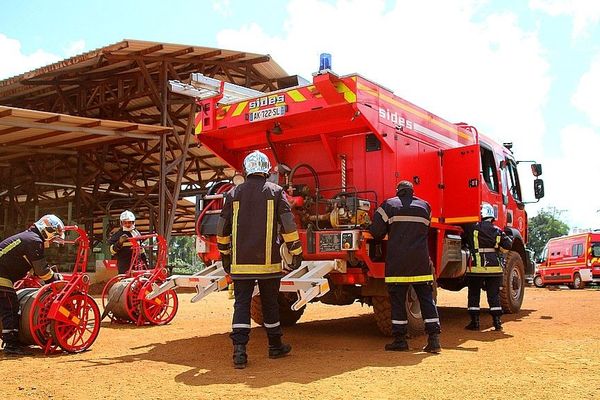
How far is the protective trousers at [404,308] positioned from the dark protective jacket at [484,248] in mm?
2015

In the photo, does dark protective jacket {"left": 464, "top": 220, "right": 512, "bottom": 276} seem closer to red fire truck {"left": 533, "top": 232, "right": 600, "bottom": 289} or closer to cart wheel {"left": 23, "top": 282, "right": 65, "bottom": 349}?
cart wheel {"left": 23, "top": 282, "right": 65, "bottom": 349}

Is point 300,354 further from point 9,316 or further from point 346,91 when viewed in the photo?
point 9,316

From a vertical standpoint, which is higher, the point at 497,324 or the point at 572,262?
the point at 572,262

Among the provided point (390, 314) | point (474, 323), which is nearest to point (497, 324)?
point (474, 323)

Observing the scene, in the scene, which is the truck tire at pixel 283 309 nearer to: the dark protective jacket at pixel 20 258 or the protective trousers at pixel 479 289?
the protective trousers at pixel 479 289

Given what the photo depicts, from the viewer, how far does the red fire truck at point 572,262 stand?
20.8m

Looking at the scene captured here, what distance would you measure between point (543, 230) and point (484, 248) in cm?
5825

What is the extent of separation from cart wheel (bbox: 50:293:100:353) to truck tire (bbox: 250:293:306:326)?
7.01 ft

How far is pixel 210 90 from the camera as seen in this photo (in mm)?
7801

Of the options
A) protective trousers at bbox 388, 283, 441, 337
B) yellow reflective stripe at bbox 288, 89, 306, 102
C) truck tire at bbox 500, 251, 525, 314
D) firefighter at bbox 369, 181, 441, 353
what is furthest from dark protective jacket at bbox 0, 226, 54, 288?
truck tire at bbox 500, 251, 525, 314

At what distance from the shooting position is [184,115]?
19.3m

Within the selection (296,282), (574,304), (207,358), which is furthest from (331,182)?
(574,304)

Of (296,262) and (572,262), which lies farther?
(572,262)

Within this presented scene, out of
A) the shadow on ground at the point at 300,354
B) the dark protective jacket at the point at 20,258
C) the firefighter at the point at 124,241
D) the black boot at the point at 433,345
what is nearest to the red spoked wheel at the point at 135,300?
the firefighter at the point at 124,241
